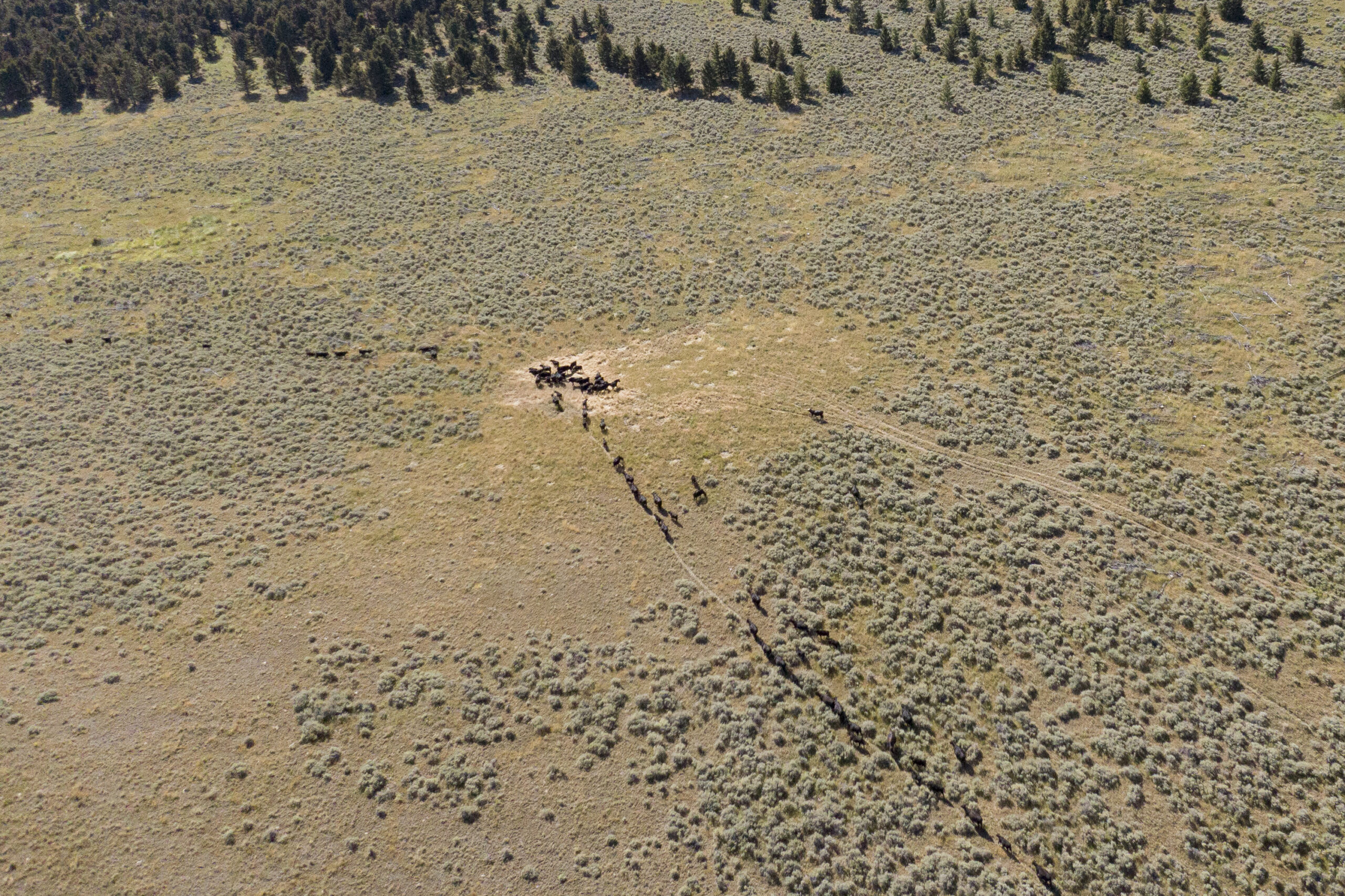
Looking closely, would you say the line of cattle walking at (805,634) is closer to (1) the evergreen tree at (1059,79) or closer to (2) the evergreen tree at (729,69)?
(2) the evergreen tree at (729,69)

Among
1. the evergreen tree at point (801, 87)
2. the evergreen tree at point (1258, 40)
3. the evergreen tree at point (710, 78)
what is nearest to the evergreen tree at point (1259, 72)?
the evergreen tree at point (1258, 40)

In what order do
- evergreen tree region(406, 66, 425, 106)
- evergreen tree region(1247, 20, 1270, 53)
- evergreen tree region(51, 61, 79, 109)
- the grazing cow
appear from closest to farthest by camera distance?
the grazing cow
evergreen tree region(1247, 20, 1270, 53)
evergreen tree region(406, 66, 425, 106)
evergreen tree region(51, 61, 79, 109)

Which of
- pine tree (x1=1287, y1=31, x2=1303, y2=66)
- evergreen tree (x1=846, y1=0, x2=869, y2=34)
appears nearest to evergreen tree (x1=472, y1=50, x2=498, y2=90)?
evergreen tree (x1=846, y1=0, x2=869, y2=34)

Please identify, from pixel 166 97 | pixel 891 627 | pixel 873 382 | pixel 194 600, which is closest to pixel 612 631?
pixel 891 627

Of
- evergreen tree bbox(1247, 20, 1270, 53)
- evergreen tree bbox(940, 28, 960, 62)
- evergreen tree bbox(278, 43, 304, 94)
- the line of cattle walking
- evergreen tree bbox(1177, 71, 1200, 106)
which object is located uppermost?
evergreen tree bbox(278, 43, 304, 94)

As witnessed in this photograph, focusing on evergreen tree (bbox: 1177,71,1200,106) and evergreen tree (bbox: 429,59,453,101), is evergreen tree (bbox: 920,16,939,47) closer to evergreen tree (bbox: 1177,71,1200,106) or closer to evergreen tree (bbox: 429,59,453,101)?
evergreen tree (bbox: 1177,71,1200,106)
